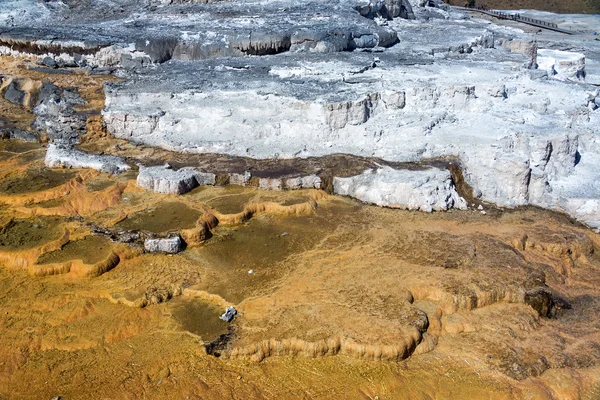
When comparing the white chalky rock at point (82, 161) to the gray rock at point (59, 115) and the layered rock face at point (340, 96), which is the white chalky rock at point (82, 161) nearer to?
the gray rock at point (59, 115)

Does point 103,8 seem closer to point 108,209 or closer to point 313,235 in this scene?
point 108,209

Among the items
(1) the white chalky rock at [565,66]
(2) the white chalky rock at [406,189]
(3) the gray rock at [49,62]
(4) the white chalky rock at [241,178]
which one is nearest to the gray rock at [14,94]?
(3) the gray rock at [49,62]

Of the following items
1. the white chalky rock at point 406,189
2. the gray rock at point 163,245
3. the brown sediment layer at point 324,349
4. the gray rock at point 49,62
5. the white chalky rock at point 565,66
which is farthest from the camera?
the white chalky rock at point 565,66

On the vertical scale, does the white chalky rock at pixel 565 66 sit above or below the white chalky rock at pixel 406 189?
above

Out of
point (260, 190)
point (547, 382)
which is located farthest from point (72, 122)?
point (547, 382)

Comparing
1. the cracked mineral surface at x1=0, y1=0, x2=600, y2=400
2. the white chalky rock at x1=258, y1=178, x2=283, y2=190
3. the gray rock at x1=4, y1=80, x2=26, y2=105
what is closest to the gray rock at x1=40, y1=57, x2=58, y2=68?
the cracked mineral surface at x1=0, y1=0, x2=600, y2=400

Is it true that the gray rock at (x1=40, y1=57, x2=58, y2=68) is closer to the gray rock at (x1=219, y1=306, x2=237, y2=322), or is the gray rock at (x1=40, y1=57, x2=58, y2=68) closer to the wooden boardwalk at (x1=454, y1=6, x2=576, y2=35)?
the gray rock at (x1=219, y1=306, x2=237, y2=322)
